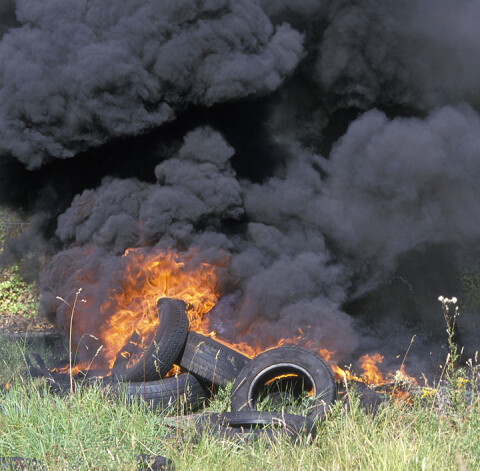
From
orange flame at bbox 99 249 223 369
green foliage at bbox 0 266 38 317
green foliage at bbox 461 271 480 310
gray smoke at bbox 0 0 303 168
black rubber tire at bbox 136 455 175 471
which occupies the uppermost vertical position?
gray smoke at bbox 0 0 303 168

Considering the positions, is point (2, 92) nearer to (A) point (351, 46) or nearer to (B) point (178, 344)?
(B) point (178, 344)

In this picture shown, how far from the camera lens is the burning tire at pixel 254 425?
4504 millimetres

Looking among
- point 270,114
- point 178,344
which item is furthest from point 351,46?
point 178,344

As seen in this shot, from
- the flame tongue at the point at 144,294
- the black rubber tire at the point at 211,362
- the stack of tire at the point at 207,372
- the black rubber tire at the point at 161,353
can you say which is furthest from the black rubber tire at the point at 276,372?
the flame tongue at the point at 144,294

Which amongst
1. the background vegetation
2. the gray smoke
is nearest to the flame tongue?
A: the gray smoke

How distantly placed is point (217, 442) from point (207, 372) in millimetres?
2504

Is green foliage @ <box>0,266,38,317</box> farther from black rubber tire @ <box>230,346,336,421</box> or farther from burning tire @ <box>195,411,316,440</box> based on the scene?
burning tire @ <box>195,411,316,440</box>

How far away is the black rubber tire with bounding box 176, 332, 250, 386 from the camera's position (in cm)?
666

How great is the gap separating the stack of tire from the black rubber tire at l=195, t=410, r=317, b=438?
628mm

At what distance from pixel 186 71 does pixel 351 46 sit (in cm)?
361

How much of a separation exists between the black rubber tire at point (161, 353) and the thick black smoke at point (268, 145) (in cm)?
138

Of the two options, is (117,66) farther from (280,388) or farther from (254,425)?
(254,425)

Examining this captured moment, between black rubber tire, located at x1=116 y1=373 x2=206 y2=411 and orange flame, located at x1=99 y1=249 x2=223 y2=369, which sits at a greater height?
orange flame, located at x1=99 y1=249 x2=223 y2=369

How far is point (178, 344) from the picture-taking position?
22.6ft
